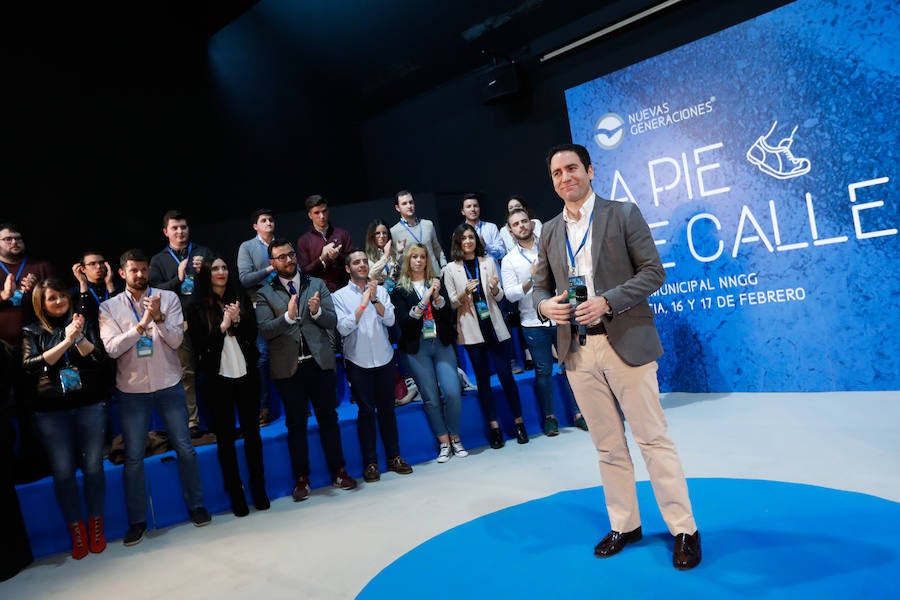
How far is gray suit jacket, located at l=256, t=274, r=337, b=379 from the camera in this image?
4422 millimetres

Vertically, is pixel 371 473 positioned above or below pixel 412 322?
below

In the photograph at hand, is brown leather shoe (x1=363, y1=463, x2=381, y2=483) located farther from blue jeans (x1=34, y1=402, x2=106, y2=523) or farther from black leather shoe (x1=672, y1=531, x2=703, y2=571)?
black leather shoe (x1=672, y1=531, x2=703, y2=571)

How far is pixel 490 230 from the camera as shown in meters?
6.54

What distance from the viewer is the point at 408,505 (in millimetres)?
3986

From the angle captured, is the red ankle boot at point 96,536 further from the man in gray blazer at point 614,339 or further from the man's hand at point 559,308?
the man's hand at point 559,308

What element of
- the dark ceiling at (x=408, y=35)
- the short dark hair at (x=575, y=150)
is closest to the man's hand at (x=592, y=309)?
the short dark hair at (x=575, y=150)

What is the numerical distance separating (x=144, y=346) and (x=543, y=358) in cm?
281

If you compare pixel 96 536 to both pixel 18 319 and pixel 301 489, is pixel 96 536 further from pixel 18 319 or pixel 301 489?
pixel 18 319

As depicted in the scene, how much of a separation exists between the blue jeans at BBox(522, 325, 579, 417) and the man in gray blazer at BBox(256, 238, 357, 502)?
1554 millimetres

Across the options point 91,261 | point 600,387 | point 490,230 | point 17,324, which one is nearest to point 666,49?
point 490,230

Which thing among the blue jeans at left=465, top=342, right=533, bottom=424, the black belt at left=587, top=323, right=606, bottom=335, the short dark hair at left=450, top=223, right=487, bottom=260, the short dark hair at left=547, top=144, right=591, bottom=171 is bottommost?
the blue jeans at left=465, top=342, right=533, bottom=424

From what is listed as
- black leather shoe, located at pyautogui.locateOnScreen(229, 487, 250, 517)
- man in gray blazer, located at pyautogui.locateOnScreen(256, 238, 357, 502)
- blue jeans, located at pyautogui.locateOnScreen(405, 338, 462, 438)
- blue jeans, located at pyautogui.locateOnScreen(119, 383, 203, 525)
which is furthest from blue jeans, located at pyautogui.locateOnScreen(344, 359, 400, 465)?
blue jeans, located at pyautogui.locateOnScreen(119, 383, 203, 525)

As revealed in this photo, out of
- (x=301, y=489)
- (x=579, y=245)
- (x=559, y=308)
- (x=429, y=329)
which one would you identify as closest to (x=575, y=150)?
(x=579, y=245)

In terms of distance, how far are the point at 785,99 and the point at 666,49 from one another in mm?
1335
